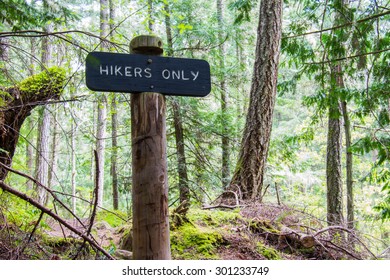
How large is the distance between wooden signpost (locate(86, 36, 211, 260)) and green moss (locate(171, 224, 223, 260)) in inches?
51.4

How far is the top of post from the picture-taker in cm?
237

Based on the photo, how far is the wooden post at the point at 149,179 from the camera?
2.19 metres

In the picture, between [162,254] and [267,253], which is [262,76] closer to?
[267,253]

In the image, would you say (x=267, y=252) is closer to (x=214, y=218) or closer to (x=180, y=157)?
(x=214, y=218)

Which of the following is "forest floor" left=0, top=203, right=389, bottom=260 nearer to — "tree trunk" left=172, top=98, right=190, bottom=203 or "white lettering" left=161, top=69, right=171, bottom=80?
"white lettering" left=161, top=69, right=171, bottom=80

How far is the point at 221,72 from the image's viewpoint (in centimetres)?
884

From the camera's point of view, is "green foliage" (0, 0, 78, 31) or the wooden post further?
"green foliage" (0, 0, 78, 31)

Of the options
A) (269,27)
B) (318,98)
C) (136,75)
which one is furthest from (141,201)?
(318,98)

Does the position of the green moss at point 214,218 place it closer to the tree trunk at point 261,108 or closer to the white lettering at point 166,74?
the tree trunk at point 261,108

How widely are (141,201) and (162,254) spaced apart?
0.35m

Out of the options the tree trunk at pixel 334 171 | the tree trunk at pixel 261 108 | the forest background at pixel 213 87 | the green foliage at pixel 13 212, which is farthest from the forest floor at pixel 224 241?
the tree trunk at pixel 334 171

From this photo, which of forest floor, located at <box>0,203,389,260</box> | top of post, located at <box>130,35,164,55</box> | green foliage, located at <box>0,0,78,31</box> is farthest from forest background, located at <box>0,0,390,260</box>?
top of post, located at <box>130,35,164,55</box>

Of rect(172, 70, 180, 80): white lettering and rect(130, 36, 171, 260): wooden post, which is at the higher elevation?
rect(172, 70, 180, 80): white lettering
